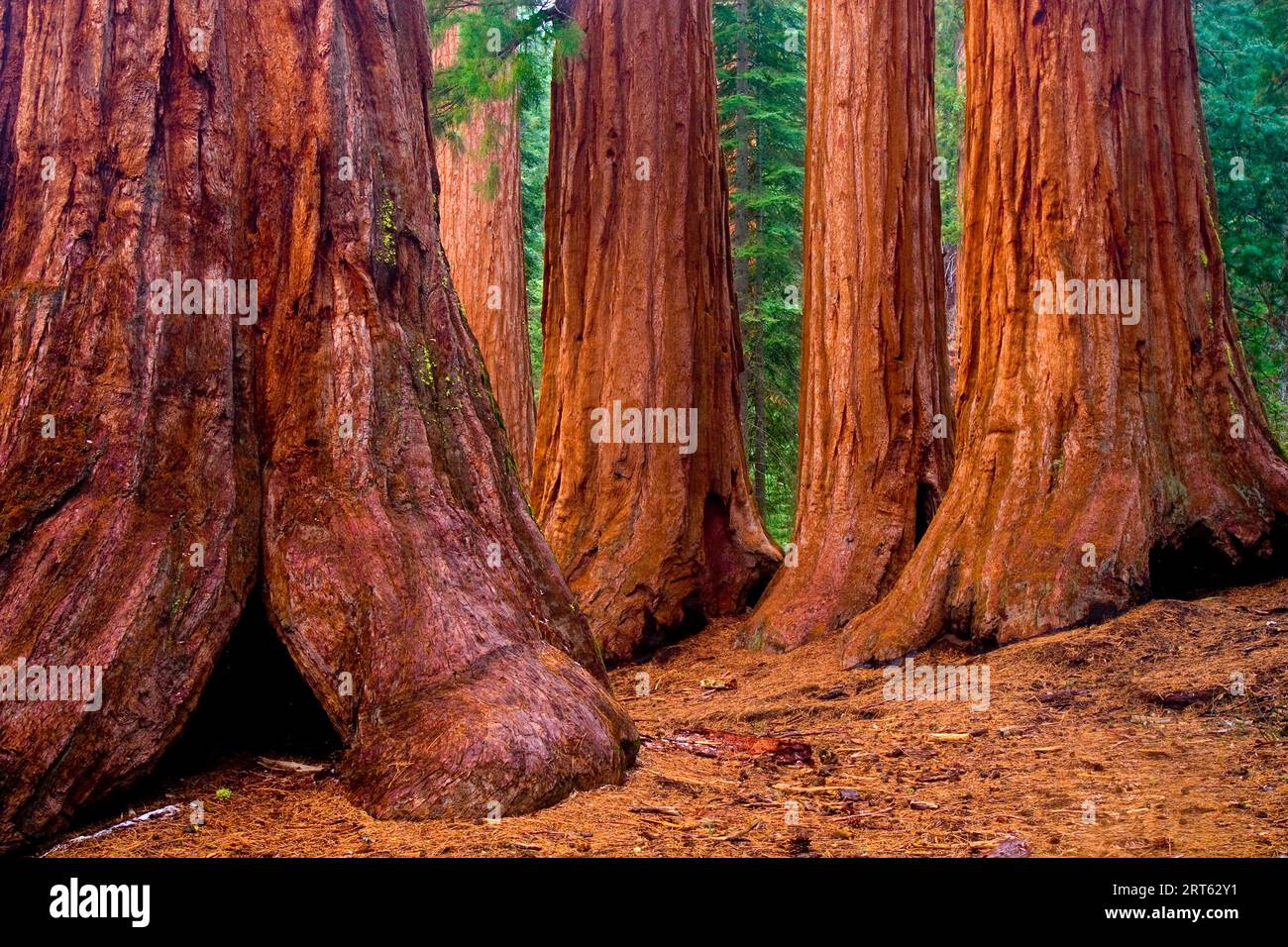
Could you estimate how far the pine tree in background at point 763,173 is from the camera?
699 inches

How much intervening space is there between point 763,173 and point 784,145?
97cm

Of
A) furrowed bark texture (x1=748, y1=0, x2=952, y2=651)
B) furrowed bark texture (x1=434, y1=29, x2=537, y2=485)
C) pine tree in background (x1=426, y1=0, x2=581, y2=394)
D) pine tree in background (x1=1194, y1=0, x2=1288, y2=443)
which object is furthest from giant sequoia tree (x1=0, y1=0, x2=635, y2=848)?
pine tree in background (x1=1194, y1=0, x2=1288, y2=443)

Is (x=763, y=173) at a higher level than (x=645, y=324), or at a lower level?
higher

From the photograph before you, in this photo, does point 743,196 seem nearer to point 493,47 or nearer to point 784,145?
point 784,145

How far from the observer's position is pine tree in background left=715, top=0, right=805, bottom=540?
1775cm

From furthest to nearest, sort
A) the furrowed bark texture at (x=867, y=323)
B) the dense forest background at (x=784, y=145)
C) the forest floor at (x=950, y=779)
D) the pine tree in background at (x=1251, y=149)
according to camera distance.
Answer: the pine tree in background at (x=1251, y=149), the dense forest background at (x=784, y=145), the furrowed bark texture at (x=867, y=323), the forest floor at (x=950, y=779)

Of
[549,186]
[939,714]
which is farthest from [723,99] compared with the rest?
[939,714]

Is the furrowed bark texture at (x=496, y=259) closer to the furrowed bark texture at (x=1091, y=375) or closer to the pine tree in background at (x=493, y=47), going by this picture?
the pine tree in background at (x=493, y=47)

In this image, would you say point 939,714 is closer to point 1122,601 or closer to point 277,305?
point 1122,601

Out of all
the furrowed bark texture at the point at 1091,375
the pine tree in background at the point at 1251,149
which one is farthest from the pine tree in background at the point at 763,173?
the furrowed bark texture at the point at 1091,375

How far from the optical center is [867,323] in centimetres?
842

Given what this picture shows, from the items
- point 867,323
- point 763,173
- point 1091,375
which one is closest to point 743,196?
point 763,173

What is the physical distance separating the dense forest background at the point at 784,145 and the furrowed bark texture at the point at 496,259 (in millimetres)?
705
